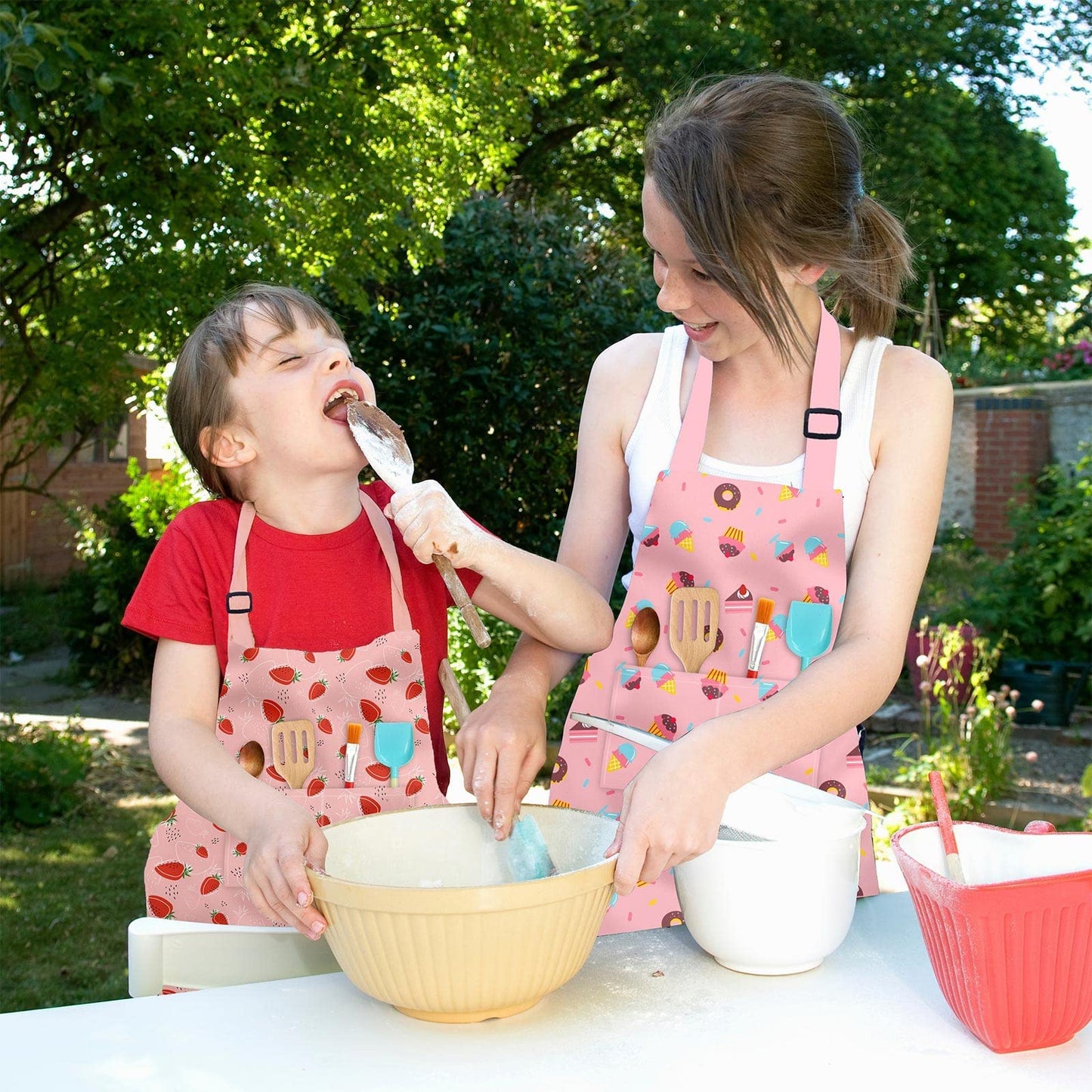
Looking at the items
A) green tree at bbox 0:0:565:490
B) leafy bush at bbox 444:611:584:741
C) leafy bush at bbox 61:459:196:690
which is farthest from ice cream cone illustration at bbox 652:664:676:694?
leafy bush at bbox 61:459:196:690

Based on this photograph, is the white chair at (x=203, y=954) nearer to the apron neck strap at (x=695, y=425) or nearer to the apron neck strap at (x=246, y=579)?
the apron neck strap at (x=246, y=579)

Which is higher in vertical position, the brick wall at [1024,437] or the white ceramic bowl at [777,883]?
the brick wall at [1024,437]

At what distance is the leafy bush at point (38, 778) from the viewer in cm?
512

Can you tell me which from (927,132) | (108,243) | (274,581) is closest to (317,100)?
(108,243)

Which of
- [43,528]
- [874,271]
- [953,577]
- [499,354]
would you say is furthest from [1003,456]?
[43,528]

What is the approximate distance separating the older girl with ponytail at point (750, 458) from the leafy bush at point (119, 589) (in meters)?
5.82

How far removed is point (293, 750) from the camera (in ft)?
5.63

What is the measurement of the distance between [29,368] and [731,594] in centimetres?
353

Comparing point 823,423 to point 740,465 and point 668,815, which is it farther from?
point 668,815

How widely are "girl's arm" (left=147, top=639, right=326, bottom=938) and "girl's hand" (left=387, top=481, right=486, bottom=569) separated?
1.05ft

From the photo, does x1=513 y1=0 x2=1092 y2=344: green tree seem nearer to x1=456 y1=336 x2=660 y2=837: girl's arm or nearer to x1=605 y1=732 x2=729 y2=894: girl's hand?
x1=456 y1=336 x2=660 y2=837: girl's arm

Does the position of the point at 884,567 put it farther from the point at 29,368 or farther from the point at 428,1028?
the point at 29,368

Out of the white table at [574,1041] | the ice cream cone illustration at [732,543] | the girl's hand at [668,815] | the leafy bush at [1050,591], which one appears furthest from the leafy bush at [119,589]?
the girl's hand at [668,815]

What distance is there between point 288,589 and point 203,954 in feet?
1.84
